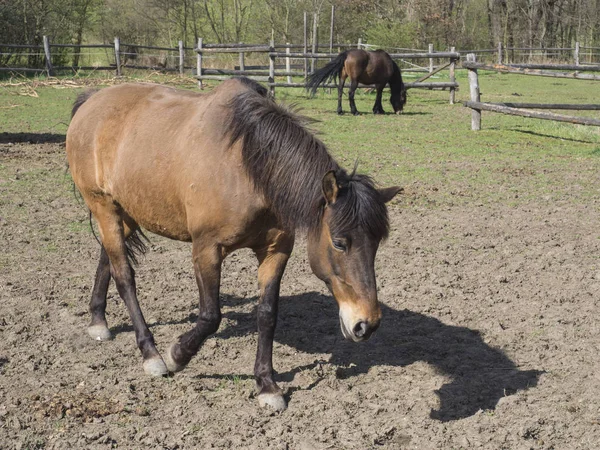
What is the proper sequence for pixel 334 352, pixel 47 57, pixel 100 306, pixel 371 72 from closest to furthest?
pixel 334 352, pixel 100 306, pixel 371 72, pixel 47 57

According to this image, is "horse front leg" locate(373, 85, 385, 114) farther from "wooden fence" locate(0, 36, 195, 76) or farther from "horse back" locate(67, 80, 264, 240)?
"horse back" locate(67, 80, 264, 240)

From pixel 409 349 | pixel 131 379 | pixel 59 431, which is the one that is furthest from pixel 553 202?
pixel 59 431

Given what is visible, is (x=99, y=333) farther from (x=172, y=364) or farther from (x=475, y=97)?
(x=475, y=97)

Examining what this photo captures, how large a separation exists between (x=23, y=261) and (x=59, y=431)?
10.1ft

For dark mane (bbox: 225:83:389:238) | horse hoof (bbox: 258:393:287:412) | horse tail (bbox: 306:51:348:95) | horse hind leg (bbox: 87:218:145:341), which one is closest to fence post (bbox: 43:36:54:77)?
horse tail (bbox: 306:51:348:95)

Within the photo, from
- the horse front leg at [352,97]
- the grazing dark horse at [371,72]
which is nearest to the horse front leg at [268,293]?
the horse front leg at [352,97]

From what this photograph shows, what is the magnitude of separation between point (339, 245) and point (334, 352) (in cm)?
138

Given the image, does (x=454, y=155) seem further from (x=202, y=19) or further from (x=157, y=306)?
(x=202, y=19)

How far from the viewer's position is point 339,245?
328 cm

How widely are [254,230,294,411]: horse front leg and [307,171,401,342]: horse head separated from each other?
562 mm

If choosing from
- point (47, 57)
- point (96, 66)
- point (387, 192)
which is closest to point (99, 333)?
point (387, 192)

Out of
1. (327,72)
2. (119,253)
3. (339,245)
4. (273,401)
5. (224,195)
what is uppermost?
(327,72)

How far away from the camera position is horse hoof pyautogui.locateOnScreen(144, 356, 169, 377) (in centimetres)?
402

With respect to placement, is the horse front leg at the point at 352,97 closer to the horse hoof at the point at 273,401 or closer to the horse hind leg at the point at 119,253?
the horse hind leg at the point at 119,253
